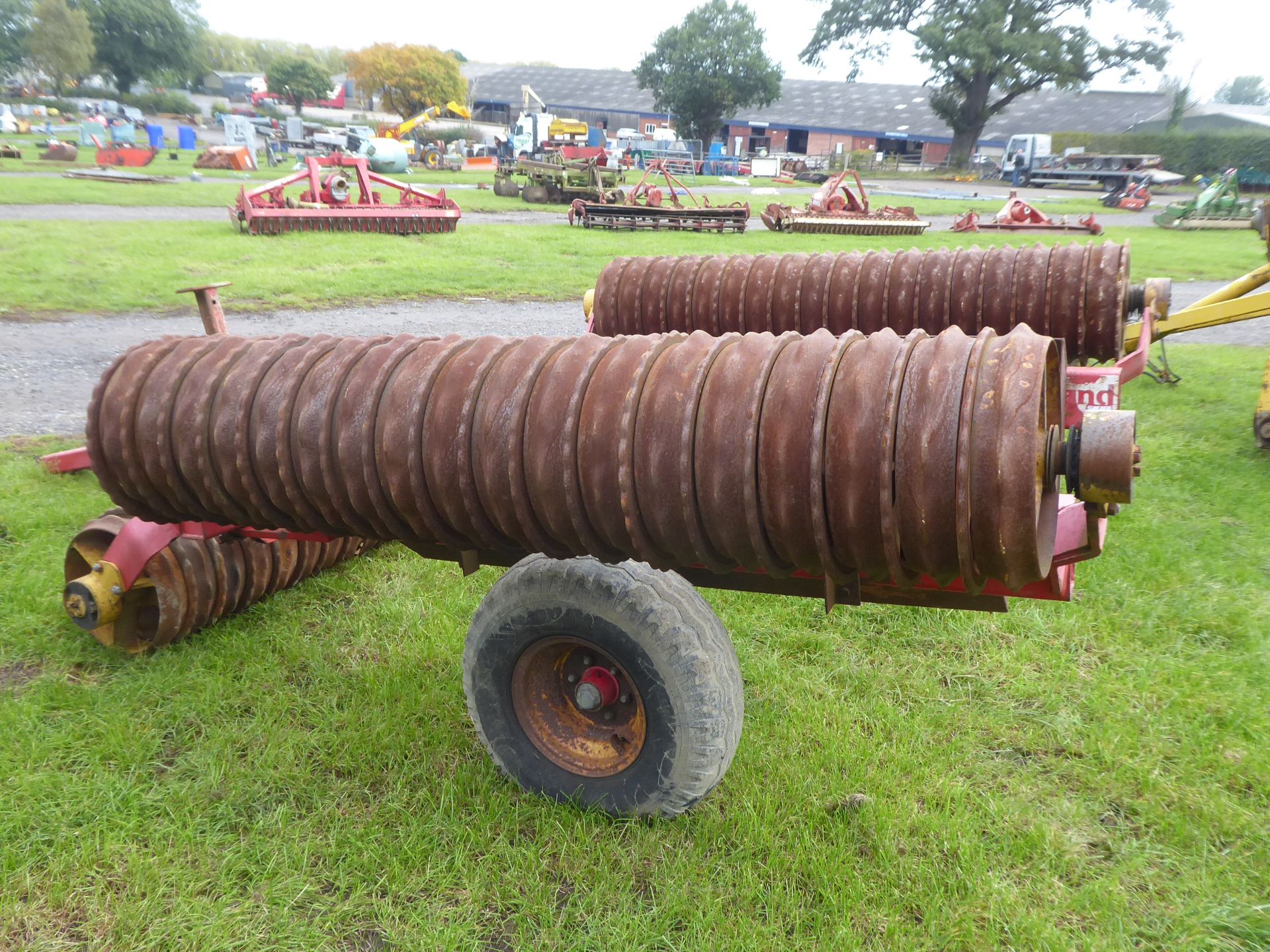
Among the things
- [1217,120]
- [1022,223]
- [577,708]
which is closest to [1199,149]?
[1217,120]

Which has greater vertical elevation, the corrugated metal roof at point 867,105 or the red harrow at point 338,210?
the corrugated metal roof at point 867,105

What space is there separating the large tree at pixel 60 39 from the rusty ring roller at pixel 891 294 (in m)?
78.9

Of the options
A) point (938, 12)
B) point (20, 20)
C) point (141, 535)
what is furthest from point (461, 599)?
point (20, 20)

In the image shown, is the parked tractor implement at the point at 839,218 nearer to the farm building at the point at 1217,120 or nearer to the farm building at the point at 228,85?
the farm building at the point at 1217,120

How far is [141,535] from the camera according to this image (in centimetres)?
323

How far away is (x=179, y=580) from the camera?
3.34 m

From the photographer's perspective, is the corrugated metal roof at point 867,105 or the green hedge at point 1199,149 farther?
the corrugated metal roof at point 867,105

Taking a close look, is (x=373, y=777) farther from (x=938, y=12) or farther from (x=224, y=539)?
(x=938, y=12)

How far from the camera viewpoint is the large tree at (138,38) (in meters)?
67.1

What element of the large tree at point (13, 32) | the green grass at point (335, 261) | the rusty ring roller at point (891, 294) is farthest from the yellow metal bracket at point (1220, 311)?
the large tree at point (13, 32)

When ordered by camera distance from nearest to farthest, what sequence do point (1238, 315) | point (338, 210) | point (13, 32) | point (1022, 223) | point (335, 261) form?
point (1238, 315), point (335, 261), point (338, 210), point (1022, 223), point (13, 32)

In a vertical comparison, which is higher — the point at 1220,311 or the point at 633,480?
the point at 633,480

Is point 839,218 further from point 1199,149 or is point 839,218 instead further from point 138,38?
point 138,38

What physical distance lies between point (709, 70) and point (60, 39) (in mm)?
49369
